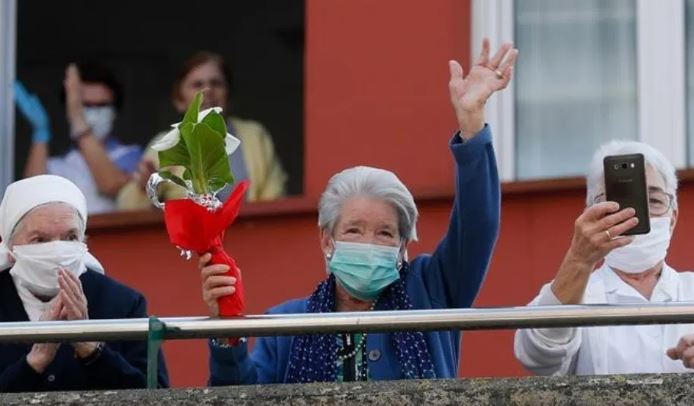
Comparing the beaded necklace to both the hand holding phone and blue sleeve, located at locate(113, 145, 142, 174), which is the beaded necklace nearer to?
the hand holding phone

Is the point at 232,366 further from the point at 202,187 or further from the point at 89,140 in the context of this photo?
the point at 89,140

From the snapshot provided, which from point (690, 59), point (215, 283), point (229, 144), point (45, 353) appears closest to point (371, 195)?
point (229, 144)

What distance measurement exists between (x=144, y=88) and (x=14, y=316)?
4.88m

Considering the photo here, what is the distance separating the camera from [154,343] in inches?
254

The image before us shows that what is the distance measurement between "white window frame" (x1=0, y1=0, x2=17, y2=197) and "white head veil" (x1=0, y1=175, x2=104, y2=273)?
3.96 metres

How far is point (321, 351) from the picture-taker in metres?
7.16

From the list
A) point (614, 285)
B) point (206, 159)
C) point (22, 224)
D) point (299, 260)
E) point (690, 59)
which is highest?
point (690, 59)

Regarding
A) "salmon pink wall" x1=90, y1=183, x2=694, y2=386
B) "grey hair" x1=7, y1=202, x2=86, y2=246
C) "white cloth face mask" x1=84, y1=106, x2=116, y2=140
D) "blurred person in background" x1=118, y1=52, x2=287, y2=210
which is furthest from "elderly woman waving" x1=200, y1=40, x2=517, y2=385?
"white cloth face mask" x1=84, y1=106, x2=116, y2=140

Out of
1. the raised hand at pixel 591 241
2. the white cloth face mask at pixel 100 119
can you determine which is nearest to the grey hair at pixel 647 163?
the raised hand at pixel 591 241

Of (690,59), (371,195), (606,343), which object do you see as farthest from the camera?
(690,59)

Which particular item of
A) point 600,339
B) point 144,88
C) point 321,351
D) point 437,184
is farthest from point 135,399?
point 144,88

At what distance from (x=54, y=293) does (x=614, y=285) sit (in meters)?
1.69

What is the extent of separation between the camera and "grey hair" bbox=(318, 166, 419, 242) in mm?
7395

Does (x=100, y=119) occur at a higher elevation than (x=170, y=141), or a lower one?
lower
